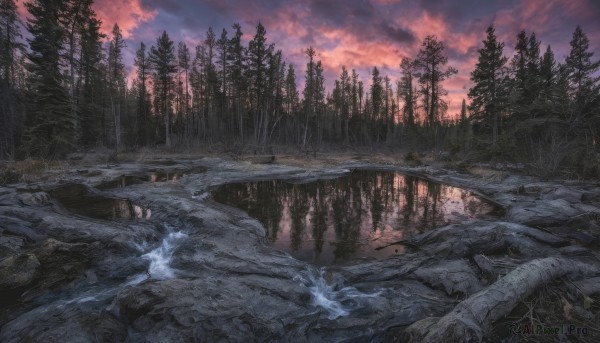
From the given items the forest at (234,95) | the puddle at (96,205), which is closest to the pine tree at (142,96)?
the forest at (234,95)

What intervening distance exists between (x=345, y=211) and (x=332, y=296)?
659 centimetres

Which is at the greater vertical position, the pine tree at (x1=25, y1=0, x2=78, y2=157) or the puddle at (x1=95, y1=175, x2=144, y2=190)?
the pine tree at (x1=25, y1=0, x2=78, y2=157)

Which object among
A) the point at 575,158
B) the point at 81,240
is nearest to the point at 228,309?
the point at 81,240

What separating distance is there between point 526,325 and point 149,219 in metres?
9.33

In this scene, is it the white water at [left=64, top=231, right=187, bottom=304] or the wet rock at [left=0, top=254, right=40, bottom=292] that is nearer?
the wet rock at [left=0, top=254, right=40, bottom=292]

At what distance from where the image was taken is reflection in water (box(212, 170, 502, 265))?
311 inches

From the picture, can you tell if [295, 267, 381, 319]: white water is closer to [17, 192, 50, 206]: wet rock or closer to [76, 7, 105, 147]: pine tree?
[17, 192, 50, 206]: wet rock

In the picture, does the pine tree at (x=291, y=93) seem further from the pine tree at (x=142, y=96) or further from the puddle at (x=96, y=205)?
the puddle at (x=96, y=205)

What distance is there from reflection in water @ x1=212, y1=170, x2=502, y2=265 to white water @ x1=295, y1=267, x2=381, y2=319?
3.48 feet

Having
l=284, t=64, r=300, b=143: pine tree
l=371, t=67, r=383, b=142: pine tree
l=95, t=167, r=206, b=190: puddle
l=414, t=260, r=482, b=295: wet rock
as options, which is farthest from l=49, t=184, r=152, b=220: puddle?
l=371, t=67, r=383, b=142: pine tree

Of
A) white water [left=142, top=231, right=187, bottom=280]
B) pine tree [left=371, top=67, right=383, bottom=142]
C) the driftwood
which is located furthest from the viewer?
pine tree [left=371, top=67, right=383, bottom=142]

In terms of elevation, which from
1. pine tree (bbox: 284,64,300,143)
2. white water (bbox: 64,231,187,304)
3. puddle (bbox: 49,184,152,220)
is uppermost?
pine tree (bbox: 284,64,300,143)

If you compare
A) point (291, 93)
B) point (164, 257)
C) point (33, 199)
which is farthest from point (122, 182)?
point (291, 93)

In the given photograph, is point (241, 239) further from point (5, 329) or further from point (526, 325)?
point (526, 325)
